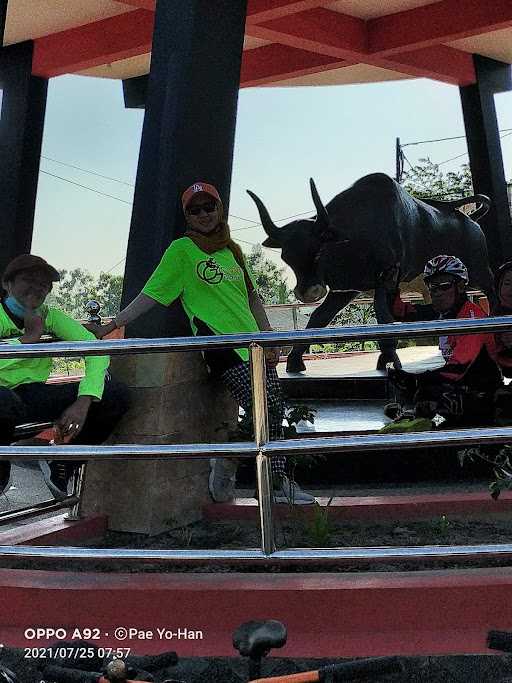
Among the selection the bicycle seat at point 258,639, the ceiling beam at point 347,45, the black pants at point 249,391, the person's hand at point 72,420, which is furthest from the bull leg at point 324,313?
the bicycle seat at point 258,639

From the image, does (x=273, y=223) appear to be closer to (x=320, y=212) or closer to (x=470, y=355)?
(x=320, y=212)

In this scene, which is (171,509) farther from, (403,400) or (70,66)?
(70,66)

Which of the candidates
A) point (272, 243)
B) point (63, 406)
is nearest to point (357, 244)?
point (272, 243)

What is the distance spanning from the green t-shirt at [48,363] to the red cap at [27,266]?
0.16 metres

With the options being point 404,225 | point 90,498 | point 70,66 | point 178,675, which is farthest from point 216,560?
point 70,66

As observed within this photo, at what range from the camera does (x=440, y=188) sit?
25.1 metres

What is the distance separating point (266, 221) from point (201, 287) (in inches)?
138

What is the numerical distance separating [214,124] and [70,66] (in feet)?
18.3

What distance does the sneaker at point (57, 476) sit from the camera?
344cm

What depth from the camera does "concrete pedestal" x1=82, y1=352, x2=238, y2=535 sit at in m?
3.41

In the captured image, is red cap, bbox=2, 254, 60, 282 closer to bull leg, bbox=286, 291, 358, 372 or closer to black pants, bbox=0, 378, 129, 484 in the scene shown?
black pants, bbox=0, 378, 129, 484

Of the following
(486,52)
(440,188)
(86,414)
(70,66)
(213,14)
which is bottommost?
(86,414)

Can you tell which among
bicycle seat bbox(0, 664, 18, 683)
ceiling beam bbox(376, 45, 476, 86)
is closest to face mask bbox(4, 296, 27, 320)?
bicycle seat bbox(0, 664, 18, 683)

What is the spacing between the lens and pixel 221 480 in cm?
358
